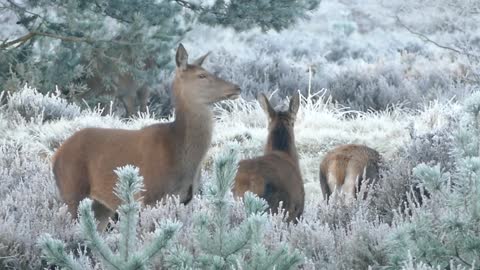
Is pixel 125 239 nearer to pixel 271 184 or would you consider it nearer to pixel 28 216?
pixel 28 216

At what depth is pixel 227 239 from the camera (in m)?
3.52

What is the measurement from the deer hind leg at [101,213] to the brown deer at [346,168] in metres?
2.07

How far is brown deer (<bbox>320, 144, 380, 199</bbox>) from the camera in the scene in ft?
27.6

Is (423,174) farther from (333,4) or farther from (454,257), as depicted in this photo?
(333,4)

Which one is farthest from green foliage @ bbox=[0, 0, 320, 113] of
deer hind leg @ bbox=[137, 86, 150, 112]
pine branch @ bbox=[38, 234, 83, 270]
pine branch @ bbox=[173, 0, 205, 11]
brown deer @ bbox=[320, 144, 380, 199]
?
pine branch @ bbox=[38, 234, 83, 270]

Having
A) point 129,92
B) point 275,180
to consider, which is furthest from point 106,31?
point 129,92

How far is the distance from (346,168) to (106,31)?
420cm

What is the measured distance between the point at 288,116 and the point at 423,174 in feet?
15.9

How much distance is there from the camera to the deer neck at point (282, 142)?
8050 mm

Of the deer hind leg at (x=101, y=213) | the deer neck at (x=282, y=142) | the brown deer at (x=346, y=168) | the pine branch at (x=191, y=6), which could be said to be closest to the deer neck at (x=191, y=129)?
the deer hind leg at (x=101, y=213)

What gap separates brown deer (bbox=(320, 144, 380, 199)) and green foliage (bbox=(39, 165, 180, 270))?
16.4 feet

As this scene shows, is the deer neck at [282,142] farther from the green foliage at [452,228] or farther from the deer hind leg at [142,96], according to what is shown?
the deer hind leg at [142,96]

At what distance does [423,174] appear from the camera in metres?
3.56

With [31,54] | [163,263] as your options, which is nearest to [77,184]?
[163,263]
